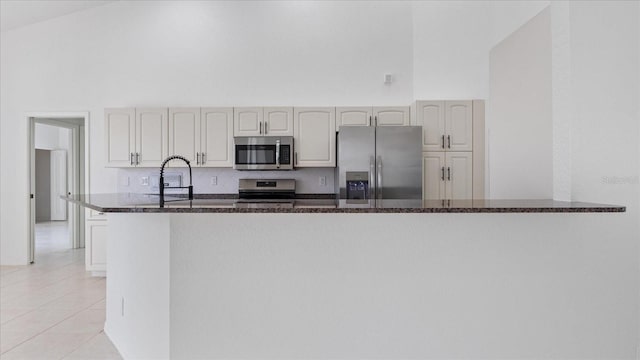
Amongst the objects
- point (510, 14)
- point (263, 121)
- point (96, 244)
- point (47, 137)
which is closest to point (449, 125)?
point (510, 14)

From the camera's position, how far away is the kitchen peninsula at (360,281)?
7.71 ft

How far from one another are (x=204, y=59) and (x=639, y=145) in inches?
177

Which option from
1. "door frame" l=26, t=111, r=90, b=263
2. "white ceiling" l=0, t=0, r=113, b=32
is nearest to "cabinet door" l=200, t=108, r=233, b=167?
"white ceiling" l=0, t=0, r=113, b=32

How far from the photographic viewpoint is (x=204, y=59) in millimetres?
5328

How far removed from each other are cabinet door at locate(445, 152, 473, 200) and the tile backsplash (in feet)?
4.52

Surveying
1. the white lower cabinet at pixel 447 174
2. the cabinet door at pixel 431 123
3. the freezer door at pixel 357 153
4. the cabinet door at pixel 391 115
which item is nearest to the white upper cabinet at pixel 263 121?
the freezer door at pixel 357 153

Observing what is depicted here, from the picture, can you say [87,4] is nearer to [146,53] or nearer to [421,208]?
[146,53]

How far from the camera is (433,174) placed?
15.3 ft

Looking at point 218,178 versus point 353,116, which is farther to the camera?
point 218,178

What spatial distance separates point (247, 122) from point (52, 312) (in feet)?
8.54

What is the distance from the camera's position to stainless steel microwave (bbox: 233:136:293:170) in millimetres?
4848

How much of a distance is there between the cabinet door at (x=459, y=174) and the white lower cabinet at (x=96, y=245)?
3.92 m

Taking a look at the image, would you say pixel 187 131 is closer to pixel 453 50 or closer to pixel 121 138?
pixel 121 138

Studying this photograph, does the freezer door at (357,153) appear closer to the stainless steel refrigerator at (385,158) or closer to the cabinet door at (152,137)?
the stainless steel refrigerator at (385,158)
